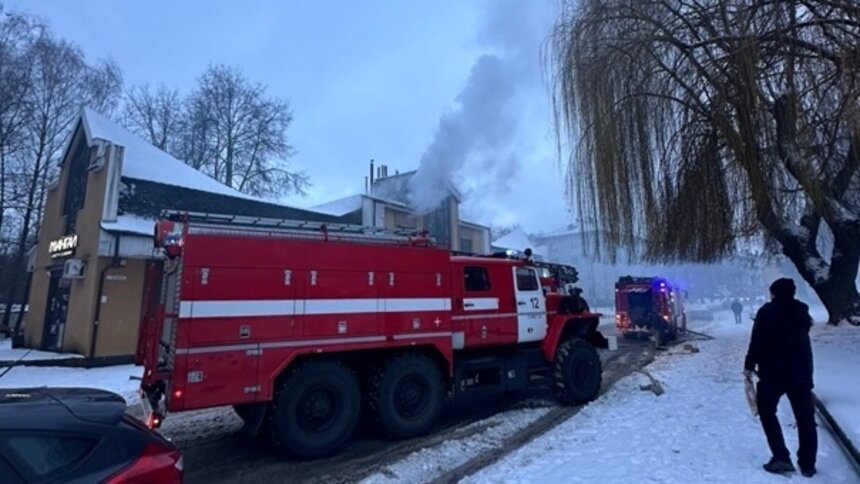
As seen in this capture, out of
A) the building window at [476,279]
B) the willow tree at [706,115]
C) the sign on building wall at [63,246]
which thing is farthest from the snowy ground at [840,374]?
the sign on building wall at [63,246]

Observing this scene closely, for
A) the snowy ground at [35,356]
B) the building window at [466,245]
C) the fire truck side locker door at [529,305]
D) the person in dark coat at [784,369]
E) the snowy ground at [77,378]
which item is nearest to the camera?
the person in dark coat at [784,369]

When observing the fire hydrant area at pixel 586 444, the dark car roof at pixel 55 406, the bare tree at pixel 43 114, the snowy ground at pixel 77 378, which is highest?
the bare tree at pixel 43 114

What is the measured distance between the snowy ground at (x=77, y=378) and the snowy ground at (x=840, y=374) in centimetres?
1212

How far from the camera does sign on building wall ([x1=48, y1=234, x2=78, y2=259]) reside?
55.2ft

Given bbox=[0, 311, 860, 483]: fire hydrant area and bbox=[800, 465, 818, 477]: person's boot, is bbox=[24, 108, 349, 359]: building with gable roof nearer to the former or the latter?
bbox=[0, 311, 860, 483]: fire hydrant area

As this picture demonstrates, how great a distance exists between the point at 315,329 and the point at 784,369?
5191 mm

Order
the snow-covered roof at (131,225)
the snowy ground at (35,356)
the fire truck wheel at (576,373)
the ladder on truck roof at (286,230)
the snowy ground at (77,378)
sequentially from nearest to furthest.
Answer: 1. the ladder on truck roof at (286,230)
2. the fire truck wheel at (576,373)
3. the snowy ground at (77,378)
4. the snowy ground at (35,356)
5. the snow-covered roof at (131,225)

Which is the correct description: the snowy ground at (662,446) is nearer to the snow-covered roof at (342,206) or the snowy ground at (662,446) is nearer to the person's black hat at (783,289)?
the person's black hat at (783,289)

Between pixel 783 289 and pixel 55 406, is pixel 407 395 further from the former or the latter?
pixel 55 406

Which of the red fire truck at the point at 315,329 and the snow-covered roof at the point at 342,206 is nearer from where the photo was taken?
the red fire truck at the point at 315,329

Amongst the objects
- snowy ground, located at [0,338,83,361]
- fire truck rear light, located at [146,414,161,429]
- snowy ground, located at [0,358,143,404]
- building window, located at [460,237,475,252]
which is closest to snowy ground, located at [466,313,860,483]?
fire truck rear light, located at [146,414,161,429]

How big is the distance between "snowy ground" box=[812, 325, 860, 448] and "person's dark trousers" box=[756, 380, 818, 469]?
3.00 feet

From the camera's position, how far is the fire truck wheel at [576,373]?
8742mm

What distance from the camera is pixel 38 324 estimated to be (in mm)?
18562
